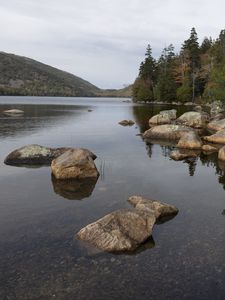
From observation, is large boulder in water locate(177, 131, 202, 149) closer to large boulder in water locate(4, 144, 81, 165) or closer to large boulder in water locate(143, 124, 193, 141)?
large boulder in water locate(143, 124, 193, 141)

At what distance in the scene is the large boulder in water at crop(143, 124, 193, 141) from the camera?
34.4m

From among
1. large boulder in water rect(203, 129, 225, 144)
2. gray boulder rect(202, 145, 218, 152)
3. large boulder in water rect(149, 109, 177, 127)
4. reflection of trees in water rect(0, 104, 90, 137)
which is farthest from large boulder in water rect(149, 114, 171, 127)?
gray boulder rect(202, 145, 218, 152)

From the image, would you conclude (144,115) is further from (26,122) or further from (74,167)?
(74,167)

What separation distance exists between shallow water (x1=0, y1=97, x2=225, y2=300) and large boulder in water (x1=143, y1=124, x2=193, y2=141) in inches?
472

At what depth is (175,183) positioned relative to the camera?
1866cm

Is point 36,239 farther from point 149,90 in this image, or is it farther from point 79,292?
point 149,90

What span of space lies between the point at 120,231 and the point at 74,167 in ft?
27.1

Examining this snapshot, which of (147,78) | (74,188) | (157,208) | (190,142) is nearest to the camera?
(157,208)

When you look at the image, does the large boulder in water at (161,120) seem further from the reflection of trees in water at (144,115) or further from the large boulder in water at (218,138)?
the large boulder in water at (218,138)

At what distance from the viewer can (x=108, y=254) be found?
10.6 meters

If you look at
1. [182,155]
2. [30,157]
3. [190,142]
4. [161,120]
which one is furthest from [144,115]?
[30,157]

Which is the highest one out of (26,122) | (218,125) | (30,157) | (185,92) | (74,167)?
(185,92)

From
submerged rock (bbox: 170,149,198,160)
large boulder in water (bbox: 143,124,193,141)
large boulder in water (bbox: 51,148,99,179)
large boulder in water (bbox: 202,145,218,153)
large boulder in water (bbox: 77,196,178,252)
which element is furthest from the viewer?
large boulder in water (bbox: 143,124,193,141)

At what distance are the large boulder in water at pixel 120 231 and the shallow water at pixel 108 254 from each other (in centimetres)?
34
